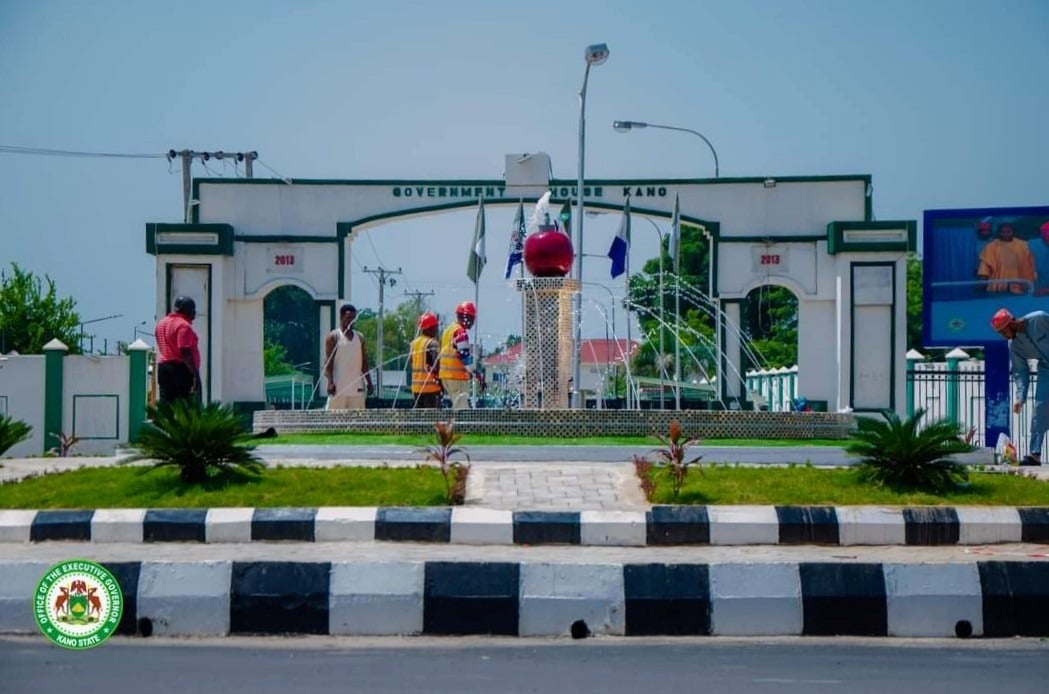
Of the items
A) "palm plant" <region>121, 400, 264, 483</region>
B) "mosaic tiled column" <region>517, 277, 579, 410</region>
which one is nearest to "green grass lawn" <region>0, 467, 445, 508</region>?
"palm plant" <region>121, 400, 264, 483</region>

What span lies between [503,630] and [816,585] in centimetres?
181

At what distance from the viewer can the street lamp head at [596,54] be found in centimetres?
2561

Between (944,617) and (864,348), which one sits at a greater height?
(864,348)

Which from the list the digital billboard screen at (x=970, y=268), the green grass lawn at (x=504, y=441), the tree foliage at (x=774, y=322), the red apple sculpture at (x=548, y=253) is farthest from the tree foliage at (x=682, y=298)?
the green grass lawn at (x=504, y=441)

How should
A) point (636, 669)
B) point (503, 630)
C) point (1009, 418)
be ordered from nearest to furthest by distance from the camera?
point (636, 669), point (503, 630), point (1009, 418)

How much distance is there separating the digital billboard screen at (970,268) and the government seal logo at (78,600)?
1459 centimetres

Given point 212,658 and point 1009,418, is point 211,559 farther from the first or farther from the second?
point 1009,418

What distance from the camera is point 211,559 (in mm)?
8625

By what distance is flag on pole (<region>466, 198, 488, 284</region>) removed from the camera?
29.4 meters

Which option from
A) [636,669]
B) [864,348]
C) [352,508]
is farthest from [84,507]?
[864,348]

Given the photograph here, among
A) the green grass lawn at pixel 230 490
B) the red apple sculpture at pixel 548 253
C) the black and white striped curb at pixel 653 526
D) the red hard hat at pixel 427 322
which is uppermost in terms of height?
the red apple sculpture at pixel 548 253

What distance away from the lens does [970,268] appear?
20094 mm

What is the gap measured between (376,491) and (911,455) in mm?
4054

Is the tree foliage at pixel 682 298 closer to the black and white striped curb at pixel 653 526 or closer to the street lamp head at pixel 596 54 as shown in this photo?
the street lamp head at pixel 596 54
